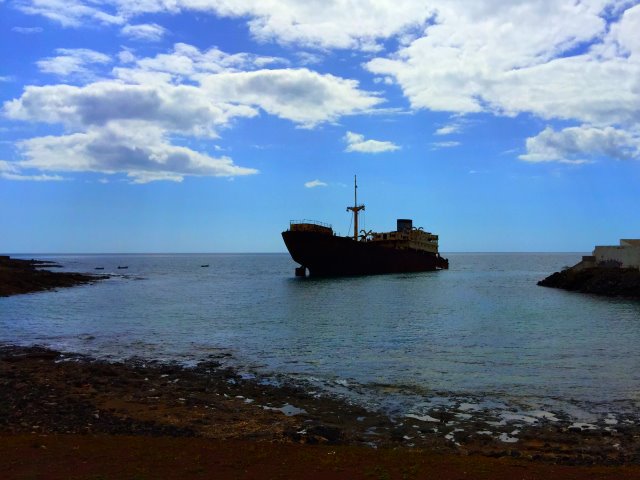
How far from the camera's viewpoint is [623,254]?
5369cm

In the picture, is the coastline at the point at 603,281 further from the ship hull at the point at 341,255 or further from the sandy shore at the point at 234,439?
the sandy shore at the point at 234,439

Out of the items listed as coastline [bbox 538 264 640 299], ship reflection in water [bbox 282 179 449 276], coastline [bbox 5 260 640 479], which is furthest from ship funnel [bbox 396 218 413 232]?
coastline [bbox 5 260 640 479]

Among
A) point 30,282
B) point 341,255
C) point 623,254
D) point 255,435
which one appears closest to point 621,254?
point 623,254


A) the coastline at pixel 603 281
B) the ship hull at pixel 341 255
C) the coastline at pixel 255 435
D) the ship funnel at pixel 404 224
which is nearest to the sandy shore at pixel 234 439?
the coastline at pixel 255 435

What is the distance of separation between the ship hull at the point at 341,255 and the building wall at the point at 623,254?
3473cm

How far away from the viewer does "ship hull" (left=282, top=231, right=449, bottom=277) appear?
75.1 meters

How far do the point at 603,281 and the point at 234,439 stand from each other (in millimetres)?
51940

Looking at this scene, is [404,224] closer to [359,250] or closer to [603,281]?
[359,250]

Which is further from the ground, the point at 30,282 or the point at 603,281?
the point at 603,281

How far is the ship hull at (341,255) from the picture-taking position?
7512 centimetres

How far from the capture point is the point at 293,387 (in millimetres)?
15031

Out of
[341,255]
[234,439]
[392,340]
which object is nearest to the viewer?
[234,439]

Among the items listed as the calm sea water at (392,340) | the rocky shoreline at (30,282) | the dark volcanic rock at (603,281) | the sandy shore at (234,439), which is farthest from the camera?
the rocky shoreline at (30,282)

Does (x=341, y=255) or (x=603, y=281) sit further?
(x=341, y=255)
